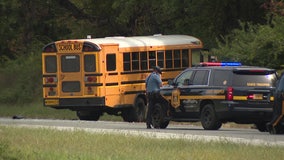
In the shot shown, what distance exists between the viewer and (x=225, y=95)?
2602 cm

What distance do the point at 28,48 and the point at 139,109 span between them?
20.0m

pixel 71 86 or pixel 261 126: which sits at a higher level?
pixel 71 86

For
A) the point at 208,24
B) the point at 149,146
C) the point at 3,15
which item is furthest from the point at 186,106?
the point at 3,15

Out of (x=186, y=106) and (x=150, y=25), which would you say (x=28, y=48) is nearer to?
(x=150, y=25)

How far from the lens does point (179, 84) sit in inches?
1093

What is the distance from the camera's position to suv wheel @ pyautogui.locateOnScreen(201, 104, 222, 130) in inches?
1041

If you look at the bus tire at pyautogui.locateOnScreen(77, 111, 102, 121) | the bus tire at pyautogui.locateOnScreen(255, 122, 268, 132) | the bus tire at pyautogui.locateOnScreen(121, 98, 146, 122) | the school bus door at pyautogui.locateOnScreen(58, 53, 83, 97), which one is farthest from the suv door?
the bus tire at pyautogui.locateOnScreen(77, 111, 102, 121)

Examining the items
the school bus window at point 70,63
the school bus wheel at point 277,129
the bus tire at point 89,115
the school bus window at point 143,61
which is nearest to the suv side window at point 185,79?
the school bus wheel at point 277,129

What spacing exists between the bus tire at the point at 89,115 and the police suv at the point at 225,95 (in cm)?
888

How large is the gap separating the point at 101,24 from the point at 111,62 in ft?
54.1

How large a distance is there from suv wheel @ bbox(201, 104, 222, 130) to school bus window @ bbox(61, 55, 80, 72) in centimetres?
830

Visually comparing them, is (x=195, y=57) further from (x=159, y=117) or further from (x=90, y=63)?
(x=159, y=117)

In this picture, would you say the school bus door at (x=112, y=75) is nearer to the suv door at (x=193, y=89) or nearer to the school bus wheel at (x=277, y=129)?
the suv door at (x=193, y=89)

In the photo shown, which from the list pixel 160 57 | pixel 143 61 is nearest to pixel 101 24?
pixel 160 57
